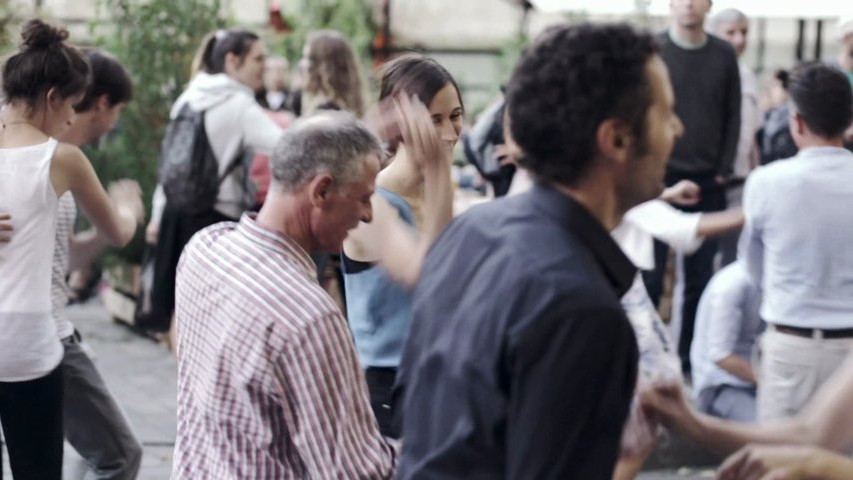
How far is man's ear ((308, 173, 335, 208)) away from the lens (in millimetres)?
3461

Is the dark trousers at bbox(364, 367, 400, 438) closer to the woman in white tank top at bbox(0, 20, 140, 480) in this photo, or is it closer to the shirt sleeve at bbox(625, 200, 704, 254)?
the woman in white tank top at bbox(0, 20, 140, 480)

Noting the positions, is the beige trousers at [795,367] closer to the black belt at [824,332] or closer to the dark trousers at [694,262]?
the black belt at [824,332]

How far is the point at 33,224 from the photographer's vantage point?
4539 mm

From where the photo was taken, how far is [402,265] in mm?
3936

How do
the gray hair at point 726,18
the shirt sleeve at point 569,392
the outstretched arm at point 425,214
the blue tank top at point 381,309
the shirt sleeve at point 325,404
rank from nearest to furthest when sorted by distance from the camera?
the shirt sleeve at point 569,392
the shirt sleeve at point 325,404
the outstretched arm at point 425,214
the blue tank top at point 381,309
the gray hair at point 726,18

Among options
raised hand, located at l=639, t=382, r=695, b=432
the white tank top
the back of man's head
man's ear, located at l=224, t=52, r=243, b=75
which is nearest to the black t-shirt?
raised hand, located at l=639, t=382, r=695, b=432

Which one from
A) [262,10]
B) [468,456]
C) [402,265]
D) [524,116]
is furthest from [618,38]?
[262,10]

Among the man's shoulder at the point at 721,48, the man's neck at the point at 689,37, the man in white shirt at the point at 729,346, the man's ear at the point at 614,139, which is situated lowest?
the man in white shirt at the point at 729,346

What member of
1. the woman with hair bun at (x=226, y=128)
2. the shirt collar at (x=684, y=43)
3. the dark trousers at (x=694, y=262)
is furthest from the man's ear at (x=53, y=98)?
the shirt collar at (x=684, y=43)

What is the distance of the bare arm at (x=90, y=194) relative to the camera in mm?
4605

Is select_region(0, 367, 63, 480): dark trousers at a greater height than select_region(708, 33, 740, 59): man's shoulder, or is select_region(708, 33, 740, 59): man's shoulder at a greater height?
select_region(708, 33, 740, 59): man's shoulder

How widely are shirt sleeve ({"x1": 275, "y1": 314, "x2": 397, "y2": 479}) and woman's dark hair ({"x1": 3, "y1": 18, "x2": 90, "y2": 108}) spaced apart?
1765 millimetres

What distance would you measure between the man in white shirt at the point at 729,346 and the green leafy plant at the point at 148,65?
5589mm

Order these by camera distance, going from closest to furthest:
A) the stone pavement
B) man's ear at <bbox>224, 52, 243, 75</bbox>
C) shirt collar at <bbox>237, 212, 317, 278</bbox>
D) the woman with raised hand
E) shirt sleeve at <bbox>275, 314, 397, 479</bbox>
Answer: shirt sleeve at <bbox>275, 314, 397, 479</bbox> → shirt collar at <bbox>237, 212, 317, 278</bbox> → the woman with raised hand → the stone pavement → man's ear at <bbox>224, 52, 243, 75</bbox>
